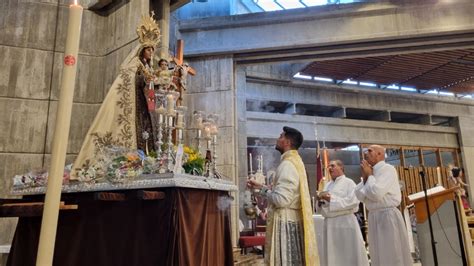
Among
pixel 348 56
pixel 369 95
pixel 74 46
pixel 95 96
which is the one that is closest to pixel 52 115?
pixel 95 96

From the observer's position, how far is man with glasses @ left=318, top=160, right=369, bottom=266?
14.0 feet

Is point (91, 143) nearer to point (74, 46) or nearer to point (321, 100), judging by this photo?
point (74, 46)

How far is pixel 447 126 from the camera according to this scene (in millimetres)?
12984

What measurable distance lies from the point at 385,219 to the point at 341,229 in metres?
0.80

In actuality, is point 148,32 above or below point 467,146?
below

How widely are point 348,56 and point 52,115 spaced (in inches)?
224

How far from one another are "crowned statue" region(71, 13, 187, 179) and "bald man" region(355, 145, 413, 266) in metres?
2.40

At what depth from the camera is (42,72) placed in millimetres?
3797

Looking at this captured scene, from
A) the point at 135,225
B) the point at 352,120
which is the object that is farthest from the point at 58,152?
the point at 352,120

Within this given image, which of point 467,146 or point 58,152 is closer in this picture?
point 58,152

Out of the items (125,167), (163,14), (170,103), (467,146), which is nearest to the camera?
(125,167)

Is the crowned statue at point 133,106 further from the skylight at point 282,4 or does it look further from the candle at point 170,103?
the skylight at point 282,4

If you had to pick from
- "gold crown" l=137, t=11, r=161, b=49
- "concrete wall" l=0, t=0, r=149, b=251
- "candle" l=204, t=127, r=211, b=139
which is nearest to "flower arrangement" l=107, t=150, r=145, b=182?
"candle" l=204, t=127, r=211, b=139

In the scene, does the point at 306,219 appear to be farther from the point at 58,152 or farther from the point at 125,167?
the point at 58,152
